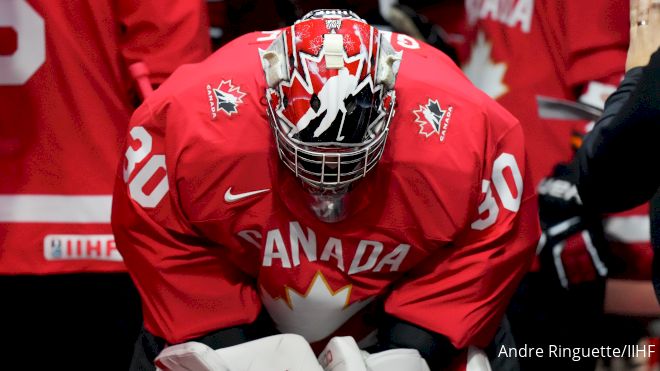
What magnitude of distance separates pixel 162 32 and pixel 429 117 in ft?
1.66

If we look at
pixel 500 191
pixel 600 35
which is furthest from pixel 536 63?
pixel 500 191

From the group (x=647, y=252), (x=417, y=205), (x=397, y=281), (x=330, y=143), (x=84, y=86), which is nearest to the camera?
(x=330, y=143)

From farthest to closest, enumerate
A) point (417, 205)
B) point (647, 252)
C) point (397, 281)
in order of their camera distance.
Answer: point (647, 252)
point (397, 281)
point (417, 205)

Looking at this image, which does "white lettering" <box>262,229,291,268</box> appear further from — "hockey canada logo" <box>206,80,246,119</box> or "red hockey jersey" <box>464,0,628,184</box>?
"red hockey jersey" <box>464,0,628,184</box>

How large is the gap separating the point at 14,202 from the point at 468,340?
81 centimetres

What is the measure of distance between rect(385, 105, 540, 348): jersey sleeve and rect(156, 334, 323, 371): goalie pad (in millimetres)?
177

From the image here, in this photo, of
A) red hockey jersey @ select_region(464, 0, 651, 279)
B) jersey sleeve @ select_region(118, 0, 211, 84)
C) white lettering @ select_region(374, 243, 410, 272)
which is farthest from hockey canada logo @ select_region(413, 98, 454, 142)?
red hockey jersey @ select_region(464, 0, 651, 279)

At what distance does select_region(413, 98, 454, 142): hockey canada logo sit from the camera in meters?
1.54

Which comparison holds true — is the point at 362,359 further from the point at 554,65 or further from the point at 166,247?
the point at 554,65

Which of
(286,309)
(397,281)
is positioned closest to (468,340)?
(397,281)

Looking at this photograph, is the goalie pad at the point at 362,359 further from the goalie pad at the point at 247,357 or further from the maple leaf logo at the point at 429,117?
the maple leaf logo at the point at 429,117

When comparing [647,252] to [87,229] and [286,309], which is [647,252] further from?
[87,229]

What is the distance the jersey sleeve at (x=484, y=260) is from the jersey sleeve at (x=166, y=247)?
242 millimetres

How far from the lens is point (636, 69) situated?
1.44 metres
